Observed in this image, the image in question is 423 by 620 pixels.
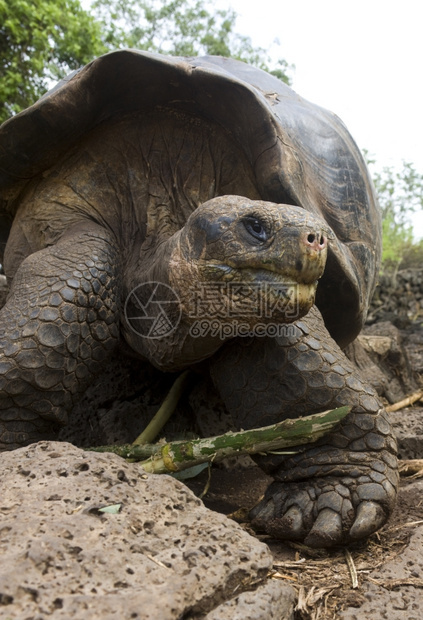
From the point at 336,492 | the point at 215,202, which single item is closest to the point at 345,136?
the point at 215,202

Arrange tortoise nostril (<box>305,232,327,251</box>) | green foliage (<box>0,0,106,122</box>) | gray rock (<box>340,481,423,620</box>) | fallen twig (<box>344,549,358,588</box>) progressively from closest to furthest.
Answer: gray rock (<box>340,481,423,620</box>) < fallen twig (<box>344,549,358,588</box>) < tortoise nostril (<box>305,232,327,251</box>) < green foliage (<box>0,0,106,122</box>)

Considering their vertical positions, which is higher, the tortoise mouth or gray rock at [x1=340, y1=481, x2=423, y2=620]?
the tortoise mouth

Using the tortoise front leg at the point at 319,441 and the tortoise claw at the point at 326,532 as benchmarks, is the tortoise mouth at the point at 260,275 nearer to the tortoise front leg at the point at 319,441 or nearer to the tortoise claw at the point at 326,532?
the tortoise front leg at the point at 319,441

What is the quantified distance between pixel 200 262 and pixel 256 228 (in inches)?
7.9

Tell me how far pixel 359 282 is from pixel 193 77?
1.24m

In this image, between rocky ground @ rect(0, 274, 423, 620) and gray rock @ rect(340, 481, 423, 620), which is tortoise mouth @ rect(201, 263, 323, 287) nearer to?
rocky ground @ rect(0, 274, 423, 620)

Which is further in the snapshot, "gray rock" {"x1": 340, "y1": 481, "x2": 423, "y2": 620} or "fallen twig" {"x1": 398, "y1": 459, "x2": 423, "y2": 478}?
"fallen twig" {"x1": 398, "y1": 459, "x2": 423, "y2": 478}

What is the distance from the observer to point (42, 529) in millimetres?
1072

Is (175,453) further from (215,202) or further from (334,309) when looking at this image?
(334,309)

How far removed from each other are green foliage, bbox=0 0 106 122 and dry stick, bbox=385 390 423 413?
6.44 metres

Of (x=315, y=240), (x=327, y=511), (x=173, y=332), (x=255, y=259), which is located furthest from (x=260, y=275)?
(x=327, y=511)

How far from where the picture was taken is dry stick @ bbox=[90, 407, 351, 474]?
6.06ft

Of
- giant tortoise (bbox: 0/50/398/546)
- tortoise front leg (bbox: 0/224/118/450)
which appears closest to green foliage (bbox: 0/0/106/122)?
giant tortoise (bbox: 0/50/398/546)

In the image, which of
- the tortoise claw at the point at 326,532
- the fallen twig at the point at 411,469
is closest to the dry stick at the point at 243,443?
the tortoise claw at the point at 326,532
